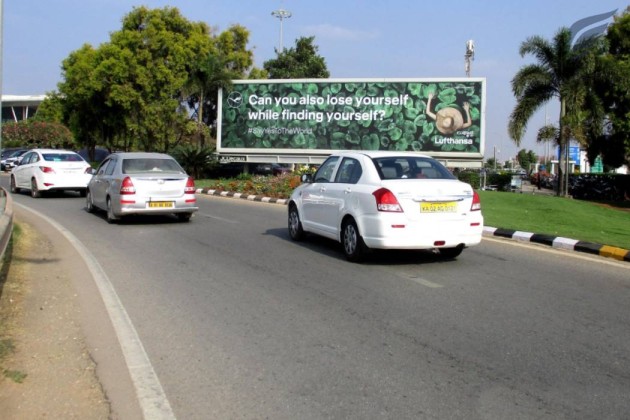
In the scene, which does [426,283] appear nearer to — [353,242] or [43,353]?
[353,242]

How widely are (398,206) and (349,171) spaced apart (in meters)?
1.51

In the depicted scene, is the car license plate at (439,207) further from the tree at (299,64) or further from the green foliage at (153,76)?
the tree at (299,64)

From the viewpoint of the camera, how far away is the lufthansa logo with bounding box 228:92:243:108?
3253cm

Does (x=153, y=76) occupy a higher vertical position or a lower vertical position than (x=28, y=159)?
higher

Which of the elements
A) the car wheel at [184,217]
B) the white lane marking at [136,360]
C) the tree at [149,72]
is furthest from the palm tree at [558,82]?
the white lane marking at [136,360]

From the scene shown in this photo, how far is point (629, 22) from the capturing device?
32.8 meters

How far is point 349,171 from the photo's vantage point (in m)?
9.66

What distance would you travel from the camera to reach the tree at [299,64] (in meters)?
49.8

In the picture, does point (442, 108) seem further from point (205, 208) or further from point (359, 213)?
point (359, 213)

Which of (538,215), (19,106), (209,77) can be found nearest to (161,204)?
(538,215)

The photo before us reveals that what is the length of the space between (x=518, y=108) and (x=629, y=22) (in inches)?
402

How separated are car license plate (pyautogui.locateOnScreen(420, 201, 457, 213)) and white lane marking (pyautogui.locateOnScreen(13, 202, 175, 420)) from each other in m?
4.17

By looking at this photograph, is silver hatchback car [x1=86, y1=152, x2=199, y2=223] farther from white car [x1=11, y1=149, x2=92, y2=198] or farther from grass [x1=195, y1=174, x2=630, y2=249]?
grass [x1=195, y1=174, x2=630, y2=249]

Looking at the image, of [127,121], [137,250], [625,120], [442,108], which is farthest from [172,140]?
[137,250]
